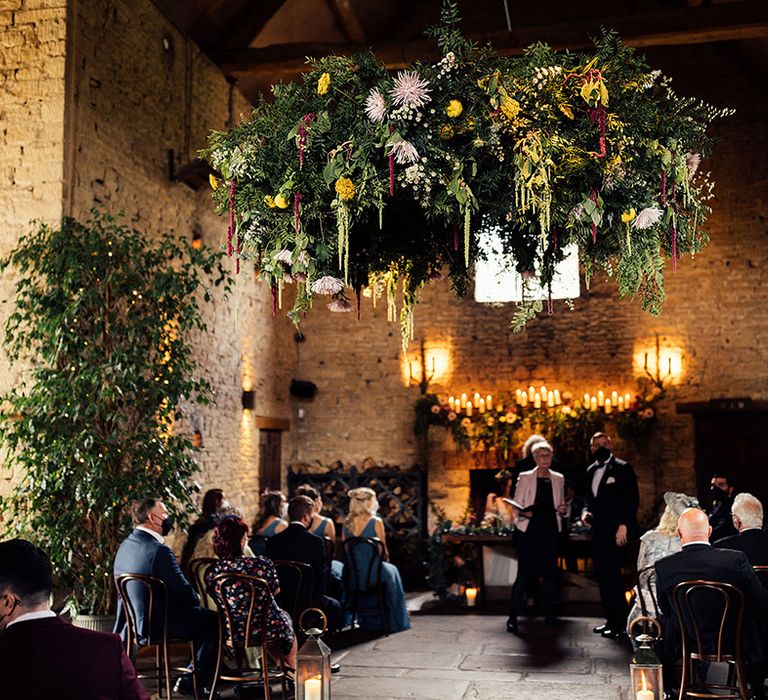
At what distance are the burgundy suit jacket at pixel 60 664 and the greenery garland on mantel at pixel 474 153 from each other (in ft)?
5.90

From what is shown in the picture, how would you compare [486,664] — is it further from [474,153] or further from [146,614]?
[474,153]

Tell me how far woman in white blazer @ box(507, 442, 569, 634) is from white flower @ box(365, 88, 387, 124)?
4.65 m

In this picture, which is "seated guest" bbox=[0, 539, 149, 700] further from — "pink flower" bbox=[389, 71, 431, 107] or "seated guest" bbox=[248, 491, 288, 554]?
"seated guest" bbox=[248, 491, 288, 554]

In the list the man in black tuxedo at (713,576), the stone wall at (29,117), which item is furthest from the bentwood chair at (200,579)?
the man in black tuxedo at (713,576)

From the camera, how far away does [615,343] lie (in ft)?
35.4

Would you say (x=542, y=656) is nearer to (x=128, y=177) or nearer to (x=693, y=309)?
(x=128, y=177)

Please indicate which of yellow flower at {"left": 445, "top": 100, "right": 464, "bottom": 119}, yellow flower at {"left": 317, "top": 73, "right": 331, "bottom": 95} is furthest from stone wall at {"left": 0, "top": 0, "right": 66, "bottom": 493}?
Answer: yellow flower at {"left": 445, "top": 100, "right": 464, "bottom": 119}

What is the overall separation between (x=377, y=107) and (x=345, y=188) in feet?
1.05

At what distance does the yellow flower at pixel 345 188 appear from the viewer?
355 cm

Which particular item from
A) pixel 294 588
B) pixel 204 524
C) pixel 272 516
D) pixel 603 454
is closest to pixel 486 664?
pixel 294 588

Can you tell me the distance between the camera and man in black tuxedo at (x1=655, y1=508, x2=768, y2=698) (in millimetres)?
4340

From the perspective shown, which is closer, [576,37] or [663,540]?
[663,540]

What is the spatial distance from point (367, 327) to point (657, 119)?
8.02 meters

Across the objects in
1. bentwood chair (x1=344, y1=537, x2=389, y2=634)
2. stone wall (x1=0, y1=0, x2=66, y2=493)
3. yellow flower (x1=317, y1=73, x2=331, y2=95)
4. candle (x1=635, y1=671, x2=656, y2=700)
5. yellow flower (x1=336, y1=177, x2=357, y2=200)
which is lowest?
bentwood chair (x1=344, y1=537, x2=389, y2=634)
